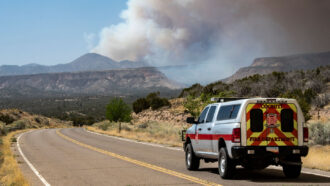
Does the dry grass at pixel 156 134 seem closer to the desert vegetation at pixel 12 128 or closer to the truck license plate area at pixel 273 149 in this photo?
the desert vegetation at pixel 12 128

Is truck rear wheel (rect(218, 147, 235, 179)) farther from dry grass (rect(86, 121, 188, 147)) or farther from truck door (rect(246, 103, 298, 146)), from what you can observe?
dry grass (rect(86, 121, 188, 147))

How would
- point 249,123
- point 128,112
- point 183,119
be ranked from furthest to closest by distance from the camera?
point 183,119, point 128,112, point 249,123

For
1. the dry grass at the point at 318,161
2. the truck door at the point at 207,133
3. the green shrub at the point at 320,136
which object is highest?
the truck door at the point at 207,133

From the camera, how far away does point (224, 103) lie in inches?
554

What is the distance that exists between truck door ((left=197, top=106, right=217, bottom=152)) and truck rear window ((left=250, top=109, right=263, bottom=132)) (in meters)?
1.92

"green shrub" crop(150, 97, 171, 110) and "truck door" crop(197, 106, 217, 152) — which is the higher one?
"green shrub" crop(150, 97, 171, 110)

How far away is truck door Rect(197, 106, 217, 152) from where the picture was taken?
14.6 meters

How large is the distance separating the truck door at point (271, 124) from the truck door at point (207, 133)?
6.30 ft

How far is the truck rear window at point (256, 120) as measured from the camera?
41.9 ft

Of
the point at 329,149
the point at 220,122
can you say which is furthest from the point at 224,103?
the point at 329,149

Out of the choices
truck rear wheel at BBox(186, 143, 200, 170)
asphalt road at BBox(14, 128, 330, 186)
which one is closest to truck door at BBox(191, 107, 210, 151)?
truck rear wheel at BBox(186, 143, 200, 170)

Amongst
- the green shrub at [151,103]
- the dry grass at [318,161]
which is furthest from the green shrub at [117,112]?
the dry grass at [318,161]

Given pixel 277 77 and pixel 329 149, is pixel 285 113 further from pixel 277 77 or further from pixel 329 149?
pixel 277 77

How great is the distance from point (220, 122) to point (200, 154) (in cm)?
195
